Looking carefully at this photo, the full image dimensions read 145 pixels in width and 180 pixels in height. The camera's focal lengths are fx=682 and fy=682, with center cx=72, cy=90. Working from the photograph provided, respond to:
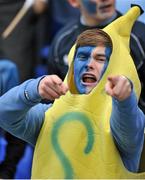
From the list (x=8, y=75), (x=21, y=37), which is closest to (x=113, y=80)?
(x=8, y=75)

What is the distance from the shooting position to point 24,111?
182 cm

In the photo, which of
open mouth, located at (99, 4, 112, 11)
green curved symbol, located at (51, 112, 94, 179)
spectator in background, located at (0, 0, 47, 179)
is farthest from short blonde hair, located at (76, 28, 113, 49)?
spectator in background, located at (0, 0, 47, 179)

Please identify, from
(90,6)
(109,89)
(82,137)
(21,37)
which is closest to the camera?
(109,89)

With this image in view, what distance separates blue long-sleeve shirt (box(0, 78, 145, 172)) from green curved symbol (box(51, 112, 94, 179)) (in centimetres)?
5

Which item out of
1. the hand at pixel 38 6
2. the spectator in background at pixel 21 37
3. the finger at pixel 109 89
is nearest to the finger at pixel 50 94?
the finger at pixel 109 89

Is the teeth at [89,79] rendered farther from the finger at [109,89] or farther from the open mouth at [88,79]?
the finger at [109,89]

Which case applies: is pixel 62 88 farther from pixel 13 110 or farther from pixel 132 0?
pixel 132 0

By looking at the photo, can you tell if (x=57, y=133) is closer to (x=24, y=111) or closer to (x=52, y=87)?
(x=24, y=111)

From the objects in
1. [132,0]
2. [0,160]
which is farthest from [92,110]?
[0,160]

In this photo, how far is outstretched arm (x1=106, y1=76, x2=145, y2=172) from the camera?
5.33 ft

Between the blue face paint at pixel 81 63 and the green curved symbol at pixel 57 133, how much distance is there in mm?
71

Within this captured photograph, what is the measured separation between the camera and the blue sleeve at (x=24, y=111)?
1773mm

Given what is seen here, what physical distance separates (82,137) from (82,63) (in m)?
0.20

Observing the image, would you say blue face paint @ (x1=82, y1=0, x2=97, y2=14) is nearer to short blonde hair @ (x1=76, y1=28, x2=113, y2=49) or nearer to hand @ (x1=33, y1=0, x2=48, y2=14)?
short blonde hair @ (x1=76, y1=28, x2=113, y2=49)
